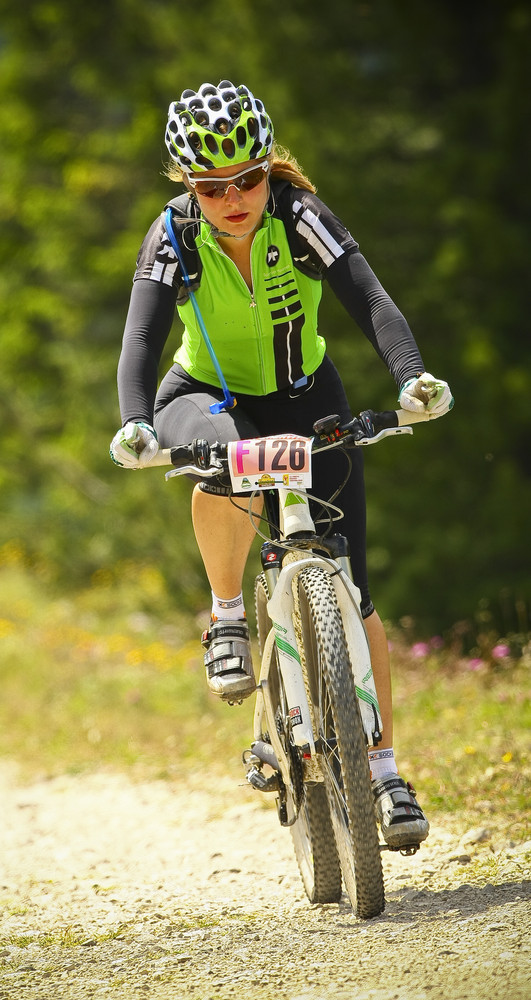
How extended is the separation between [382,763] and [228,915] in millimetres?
809

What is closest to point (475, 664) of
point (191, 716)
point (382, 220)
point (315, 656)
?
point (191, 716)

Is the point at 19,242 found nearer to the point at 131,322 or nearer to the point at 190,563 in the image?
the point at 190,563

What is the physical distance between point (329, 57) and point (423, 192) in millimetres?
1622

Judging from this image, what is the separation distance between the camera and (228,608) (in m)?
3.91

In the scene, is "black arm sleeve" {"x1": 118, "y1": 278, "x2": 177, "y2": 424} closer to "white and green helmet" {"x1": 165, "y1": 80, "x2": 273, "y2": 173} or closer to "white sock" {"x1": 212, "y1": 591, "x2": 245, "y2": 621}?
"white and green helmet" {"x1": 165, "y1": 80, "x2": 273, "y2": 173}

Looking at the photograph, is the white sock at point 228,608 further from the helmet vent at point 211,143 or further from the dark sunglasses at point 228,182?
the helmet vent at point 211,143

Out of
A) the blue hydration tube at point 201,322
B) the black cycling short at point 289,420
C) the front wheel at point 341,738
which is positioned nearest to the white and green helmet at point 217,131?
the blue hydration tube at point 201,322

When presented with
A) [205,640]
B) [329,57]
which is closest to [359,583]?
[205,640]

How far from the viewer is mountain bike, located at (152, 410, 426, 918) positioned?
3295 millimetres

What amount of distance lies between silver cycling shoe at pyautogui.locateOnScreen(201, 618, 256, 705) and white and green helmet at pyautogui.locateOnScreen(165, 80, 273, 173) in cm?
160

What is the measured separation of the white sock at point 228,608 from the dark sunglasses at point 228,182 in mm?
1403

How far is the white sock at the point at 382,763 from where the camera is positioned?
377cm

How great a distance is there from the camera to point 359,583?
152 inches

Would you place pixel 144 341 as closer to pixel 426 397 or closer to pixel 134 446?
pixel 134 446
